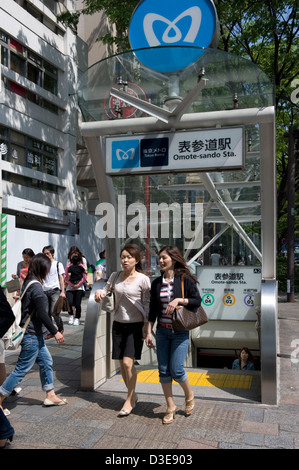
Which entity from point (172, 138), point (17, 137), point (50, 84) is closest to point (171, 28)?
point (172, 138)

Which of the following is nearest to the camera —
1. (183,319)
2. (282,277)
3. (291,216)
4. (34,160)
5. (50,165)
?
(183,319)

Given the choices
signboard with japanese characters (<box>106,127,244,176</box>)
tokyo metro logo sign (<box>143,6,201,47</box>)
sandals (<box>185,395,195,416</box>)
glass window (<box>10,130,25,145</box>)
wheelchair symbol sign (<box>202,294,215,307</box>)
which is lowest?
sandals (<box>185,395,195,416</box>)

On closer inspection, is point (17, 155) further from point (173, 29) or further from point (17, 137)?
point (173, 29)

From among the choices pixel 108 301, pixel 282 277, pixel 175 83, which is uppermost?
pixel 175 83

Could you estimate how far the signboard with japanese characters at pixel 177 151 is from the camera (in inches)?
196

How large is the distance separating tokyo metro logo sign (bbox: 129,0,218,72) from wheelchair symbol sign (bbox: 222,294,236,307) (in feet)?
14.7

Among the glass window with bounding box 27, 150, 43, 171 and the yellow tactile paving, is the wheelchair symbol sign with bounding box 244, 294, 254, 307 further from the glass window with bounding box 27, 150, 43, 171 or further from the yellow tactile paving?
the glass window with bounding box 27, 150, 43, 171

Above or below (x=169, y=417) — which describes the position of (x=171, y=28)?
above

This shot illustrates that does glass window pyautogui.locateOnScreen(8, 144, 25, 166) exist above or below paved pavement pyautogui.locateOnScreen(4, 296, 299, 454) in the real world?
above

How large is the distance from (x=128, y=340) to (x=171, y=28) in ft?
11.6

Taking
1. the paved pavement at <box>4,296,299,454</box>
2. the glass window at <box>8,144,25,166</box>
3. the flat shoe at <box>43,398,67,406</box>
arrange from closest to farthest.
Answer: the paved pavement at <box>4,296,299,454</box>, the flat shoe at <box>43,398,67,406</box>, the glass window at <box>8,144,25,166</box>

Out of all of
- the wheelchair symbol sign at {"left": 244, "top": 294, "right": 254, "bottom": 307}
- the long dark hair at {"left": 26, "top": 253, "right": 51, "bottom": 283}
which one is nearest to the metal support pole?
the wheelchair symbol sign at {"left": 244, "top": 294, "right": 254, "bottom": 307}

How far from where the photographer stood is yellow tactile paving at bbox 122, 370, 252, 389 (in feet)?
18.3

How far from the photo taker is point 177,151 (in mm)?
5168
